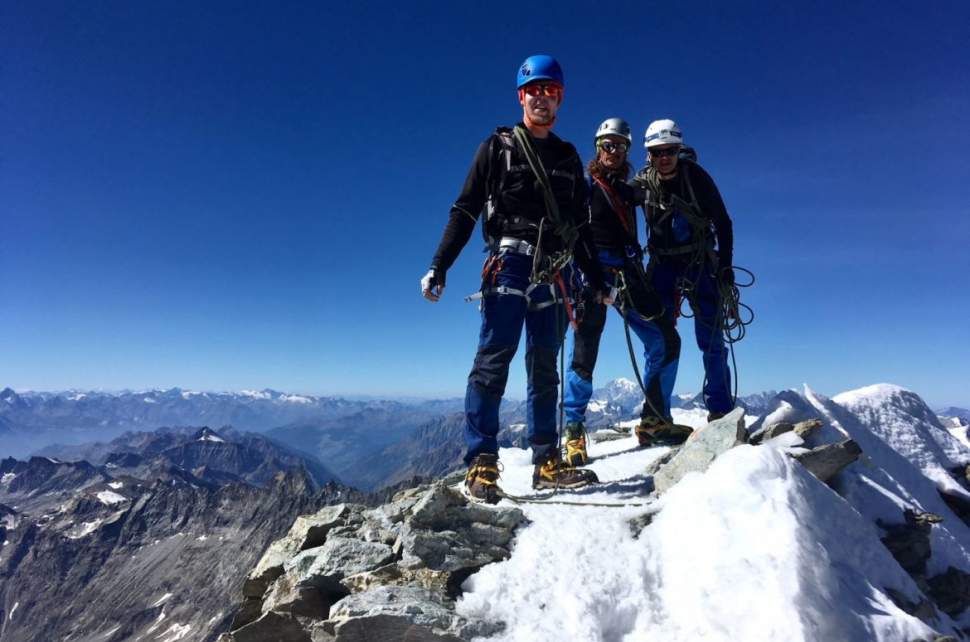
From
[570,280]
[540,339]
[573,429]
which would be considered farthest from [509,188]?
[573,429]

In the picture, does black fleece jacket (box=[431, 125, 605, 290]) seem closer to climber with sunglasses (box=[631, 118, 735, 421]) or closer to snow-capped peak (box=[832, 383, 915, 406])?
climber with sunglasses (box=[631, 118, 735, 421])

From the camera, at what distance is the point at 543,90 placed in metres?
6.87

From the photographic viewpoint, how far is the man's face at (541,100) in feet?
22.5

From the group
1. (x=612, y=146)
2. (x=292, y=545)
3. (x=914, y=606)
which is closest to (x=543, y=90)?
(x=612, y=146)

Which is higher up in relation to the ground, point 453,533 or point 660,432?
point 660,432

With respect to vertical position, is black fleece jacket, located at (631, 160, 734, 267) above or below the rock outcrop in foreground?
above

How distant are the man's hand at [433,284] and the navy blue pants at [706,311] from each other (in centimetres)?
475

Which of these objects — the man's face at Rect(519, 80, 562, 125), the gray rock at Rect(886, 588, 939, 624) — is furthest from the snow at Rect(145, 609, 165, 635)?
the gray rock at Rect(886, 588, 939, 624)

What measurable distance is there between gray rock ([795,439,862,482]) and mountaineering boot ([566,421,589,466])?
352 cm

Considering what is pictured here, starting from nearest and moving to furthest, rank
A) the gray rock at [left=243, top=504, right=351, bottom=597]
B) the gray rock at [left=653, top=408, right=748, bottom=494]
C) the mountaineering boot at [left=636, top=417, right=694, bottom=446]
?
the gray rock at [left=243, top=504, right=351, bottom=597], the gray rock at [left=653, top=408, right=748, bottom=494], the mountaineering boot at [left=636, top=417, right=694, bottom=446]

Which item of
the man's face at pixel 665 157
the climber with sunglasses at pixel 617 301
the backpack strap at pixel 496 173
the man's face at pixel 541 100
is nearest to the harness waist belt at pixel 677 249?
the climber with sunglasses at pixel 617 301

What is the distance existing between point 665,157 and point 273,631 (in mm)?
9055

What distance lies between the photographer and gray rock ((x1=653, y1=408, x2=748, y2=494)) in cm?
614

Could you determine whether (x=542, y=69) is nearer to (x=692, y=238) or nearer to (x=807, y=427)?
(x=692, y=238)
